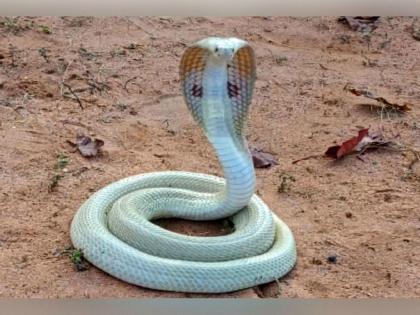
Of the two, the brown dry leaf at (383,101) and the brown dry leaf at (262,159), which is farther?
the brown dry leaf at (383,101)

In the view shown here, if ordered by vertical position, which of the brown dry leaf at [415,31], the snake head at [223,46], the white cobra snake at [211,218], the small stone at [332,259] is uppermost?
the snake head at [223,46]

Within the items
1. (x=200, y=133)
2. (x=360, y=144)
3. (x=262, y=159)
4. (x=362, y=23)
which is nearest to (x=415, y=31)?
(x=362, y=23)

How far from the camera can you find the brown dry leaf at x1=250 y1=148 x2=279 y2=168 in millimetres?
2998

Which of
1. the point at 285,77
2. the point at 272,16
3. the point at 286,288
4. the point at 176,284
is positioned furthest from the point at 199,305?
the point at 285,77

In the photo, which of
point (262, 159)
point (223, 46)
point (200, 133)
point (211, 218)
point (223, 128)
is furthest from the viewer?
point (200, 133)

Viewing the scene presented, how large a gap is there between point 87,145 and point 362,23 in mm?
980

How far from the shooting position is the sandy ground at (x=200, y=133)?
2678 mm

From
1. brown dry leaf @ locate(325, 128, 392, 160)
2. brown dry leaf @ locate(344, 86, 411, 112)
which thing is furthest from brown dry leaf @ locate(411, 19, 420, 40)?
brown dry leaf @ locate(325, 128, 392, 160)

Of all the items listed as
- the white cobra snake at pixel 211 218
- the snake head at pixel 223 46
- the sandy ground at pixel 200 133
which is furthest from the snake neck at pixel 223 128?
the sandy ground at pixel 200 133

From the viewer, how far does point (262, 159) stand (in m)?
3.02

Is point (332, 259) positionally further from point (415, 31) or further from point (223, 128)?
point (415, 31)

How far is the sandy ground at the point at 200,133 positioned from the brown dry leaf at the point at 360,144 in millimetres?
28

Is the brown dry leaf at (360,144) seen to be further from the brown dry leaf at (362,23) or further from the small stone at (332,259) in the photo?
the small stone at (332,259)

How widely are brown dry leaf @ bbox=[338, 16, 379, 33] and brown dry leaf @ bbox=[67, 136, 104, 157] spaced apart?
86 centimetres
